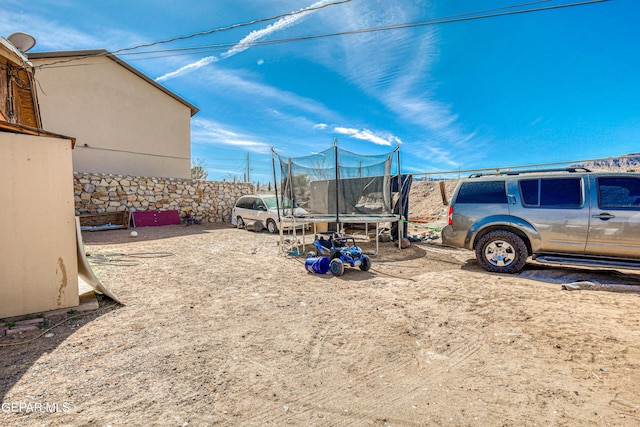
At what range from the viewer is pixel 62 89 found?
12.9 m

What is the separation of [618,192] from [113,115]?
18979 mm

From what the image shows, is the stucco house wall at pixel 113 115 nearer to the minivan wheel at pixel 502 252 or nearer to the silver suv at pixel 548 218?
the silver suv at pixel 548 218

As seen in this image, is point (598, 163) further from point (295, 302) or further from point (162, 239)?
point (162, 239)

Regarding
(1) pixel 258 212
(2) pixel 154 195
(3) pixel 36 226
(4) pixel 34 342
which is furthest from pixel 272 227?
(4) pixel 34 342

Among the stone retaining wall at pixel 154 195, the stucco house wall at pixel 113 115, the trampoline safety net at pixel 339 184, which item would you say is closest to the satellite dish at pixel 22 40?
the stucco house wall at pixel 113 115

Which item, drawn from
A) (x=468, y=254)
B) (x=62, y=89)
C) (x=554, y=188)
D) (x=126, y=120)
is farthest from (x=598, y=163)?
(x=62, y=89)

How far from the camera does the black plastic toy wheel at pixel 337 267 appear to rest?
17.4 ft

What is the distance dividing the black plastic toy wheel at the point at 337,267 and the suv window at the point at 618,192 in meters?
4.53

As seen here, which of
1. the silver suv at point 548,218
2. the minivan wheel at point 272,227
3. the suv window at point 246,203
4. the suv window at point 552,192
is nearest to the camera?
the silver suv at point 548,218

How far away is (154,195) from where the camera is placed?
1469 centimetres

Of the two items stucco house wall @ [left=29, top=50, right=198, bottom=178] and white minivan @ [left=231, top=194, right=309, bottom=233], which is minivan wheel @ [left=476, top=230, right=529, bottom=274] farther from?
stucco house wall @ [left=29, top=50, right=198, bottom=178]

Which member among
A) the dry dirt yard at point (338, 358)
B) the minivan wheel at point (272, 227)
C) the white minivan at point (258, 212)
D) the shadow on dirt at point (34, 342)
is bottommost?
the dry dirt yard at point (338, 358)

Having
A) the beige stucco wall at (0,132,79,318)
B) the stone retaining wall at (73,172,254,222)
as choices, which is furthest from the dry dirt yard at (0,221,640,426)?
the stone retaining wall at (73,172,254,222)

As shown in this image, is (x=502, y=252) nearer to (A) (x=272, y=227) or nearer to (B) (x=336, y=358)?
(B) (x=336, y=358)
